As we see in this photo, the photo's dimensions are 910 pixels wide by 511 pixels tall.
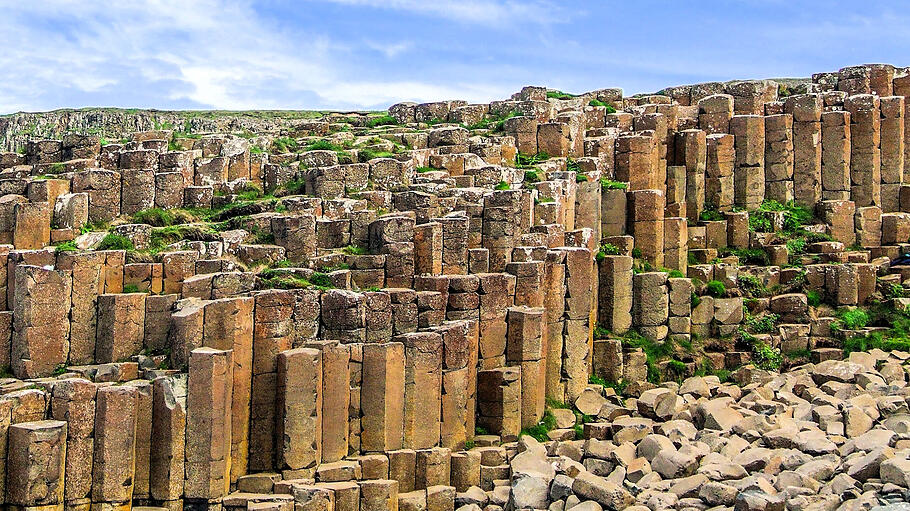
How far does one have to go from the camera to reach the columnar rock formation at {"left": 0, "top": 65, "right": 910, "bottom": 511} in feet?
81.7

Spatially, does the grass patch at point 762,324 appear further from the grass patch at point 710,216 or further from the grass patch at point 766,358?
the grass patch at point 710,216

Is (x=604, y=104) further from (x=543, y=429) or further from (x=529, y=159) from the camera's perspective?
(x=543, y=429)

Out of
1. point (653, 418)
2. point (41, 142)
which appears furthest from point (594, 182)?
point (41, 142)

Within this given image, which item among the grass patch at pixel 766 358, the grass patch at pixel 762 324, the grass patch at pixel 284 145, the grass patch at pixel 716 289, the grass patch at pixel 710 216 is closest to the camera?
the grass patch at pixel 766 358

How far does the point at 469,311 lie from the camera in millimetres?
29812

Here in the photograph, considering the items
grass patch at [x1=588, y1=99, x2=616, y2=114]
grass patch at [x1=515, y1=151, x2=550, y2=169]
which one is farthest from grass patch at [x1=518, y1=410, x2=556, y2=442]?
grass patch at [x1=588, y1=99, x2=616, y2=114]

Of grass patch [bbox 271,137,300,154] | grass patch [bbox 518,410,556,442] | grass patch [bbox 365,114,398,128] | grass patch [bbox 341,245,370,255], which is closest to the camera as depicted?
grass patch [bbox 341,245,370,255]

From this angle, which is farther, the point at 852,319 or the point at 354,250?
the point at 852,319

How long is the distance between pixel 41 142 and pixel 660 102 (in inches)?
866

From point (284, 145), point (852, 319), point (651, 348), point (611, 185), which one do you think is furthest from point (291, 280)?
point (852, 319)

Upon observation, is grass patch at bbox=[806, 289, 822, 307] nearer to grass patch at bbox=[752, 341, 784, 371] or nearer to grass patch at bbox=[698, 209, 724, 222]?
grass patch at bbox=[752, 341, 784, 371]

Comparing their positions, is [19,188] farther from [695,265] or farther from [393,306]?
[695,265]

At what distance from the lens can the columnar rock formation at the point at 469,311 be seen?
24891 millimetres

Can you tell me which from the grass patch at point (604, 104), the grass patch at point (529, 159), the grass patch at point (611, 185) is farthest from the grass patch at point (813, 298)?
the grass patch at point (604, 104)
